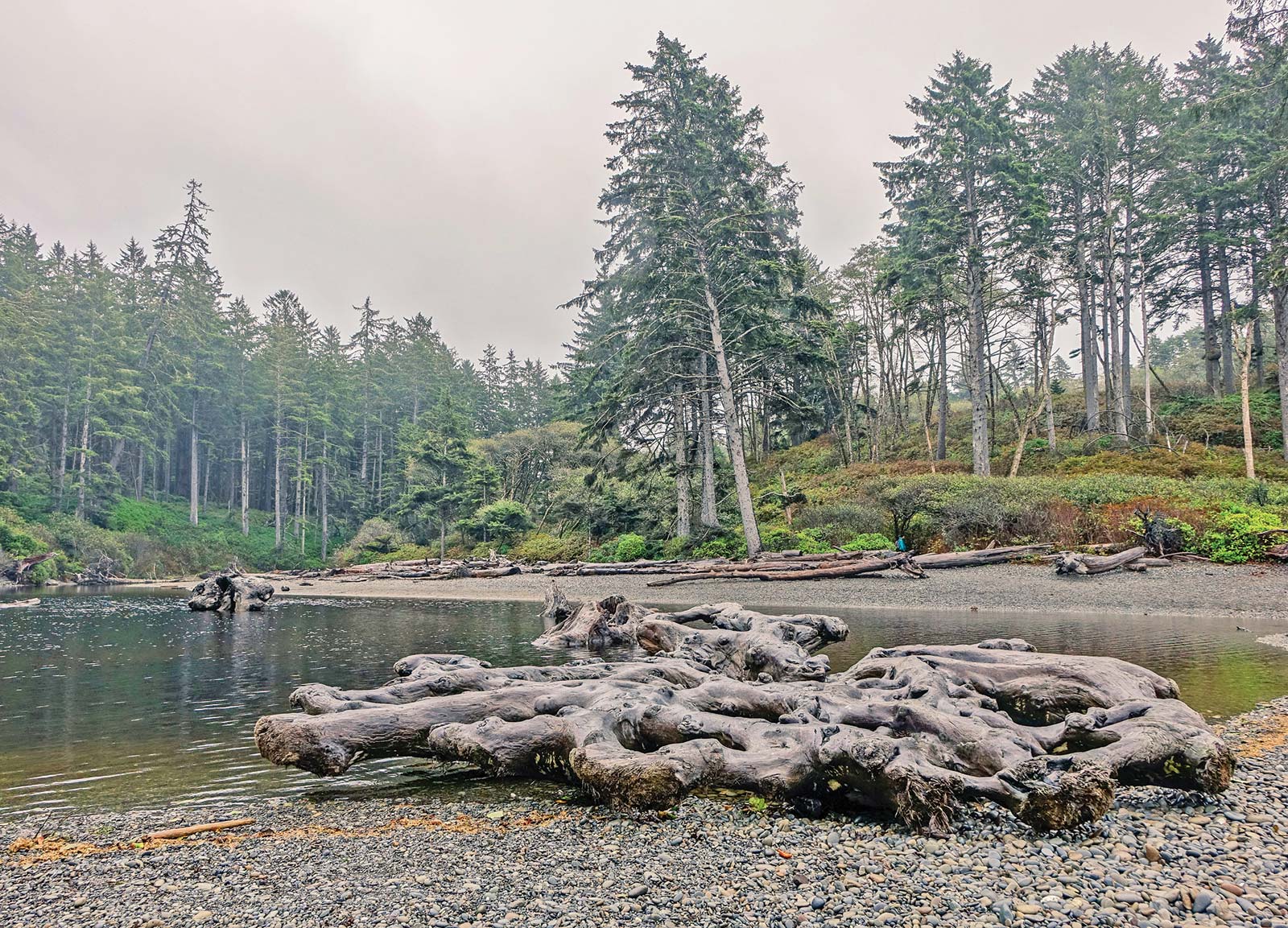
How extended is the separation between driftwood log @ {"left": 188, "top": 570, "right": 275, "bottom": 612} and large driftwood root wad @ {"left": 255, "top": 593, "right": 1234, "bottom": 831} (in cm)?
1650

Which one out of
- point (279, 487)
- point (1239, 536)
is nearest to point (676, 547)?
point (1239, 536)

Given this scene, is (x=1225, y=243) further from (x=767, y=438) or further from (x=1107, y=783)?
(x=1107, y=783)

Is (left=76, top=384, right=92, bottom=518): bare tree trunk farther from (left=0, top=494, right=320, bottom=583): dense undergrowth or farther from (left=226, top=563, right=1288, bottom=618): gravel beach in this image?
(left=226, top=563, right=1288, bottom=618): gravel beach

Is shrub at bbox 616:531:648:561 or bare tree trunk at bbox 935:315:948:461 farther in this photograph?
bare tree trunk at bbox 935:315:948:461

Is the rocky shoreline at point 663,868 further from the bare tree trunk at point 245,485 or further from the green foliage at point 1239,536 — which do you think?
the bare tree trunk at point 245,485

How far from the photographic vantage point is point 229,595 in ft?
64.3

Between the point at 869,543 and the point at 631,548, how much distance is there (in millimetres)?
10157

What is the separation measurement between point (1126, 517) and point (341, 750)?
20.1 meters

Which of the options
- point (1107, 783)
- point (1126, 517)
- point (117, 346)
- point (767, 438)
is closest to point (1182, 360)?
point (767, 438)

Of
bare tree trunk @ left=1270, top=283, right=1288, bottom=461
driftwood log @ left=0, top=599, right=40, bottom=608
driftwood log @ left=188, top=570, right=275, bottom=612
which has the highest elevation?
bare tree trunk @ left=1270, top=283, right=1288, bottom=461

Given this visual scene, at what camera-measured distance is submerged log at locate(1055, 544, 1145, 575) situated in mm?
15234

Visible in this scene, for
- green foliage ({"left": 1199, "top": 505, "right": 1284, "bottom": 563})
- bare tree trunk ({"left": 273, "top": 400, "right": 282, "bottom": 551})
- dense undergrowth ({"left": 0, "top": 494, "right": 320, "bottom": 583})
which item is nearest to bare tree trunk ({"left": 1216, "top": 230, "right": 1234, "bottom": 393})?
green foliage ({"left": 1199, "top": 505, "right": 1284, "bottom": 563})

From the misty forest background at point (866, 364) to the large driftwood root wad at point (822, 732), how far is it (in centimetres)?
1401

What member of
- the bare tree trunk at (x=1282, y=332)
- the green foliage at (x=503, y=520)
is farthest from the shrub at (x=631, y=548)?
the bare tree trunk at (x=1282, y=332)
